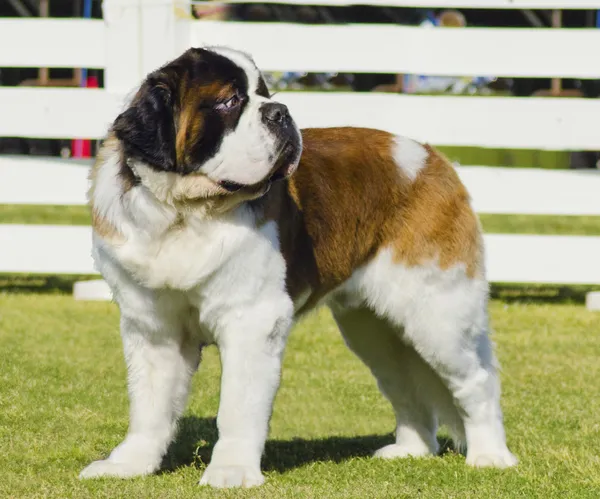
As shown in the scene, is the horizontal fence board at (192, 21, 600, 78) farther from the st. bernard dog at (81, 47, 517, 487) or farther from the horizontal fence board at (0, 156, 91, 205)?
the st. bernard dog at (81, 47, 517, 487)

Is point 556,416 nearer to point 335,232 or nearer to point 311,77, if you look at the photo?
point 335,232

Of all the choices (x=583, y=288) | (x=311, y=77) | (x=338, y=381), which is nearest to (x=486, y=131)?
(x=583, y=288)

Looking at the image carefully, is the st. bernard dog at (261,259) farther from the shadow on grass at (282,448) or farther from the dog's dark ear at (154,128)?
the shadow on grass at (282,448)

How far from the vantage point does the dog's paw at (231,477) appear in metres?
4.10

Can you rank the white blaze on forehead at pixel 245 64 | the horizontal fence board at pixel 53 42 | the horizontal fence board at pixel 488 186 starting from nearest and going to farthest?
the white blaze on forehead at pixel 245 64
the horizontal fence board at pixel 488 186
the horizontal fence board at pixel 53 42

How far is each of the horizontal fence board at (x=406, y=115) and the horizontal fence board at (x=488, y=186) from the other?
0.22m

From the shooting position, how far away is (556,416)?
5758 millimetres

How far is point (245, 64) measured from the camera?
4141 mm

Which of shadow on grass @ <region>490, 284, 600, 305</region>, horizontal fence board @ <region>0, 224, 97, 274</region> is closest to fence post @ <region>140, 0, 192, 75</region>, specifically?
horizontal fence board @ <region>0, 224, 97, 274</region>

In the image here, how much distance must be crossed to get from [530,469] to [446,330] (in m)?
0.61

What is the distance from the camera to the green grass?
434 cm

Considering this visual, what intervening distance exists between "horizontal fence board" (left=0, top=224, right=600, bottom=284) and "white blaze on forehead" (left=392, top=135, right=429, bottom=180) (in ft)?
13.2

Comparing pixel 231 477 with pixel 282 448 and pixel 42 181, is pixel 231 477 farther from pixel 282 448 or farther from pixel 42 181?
pixel 42 181

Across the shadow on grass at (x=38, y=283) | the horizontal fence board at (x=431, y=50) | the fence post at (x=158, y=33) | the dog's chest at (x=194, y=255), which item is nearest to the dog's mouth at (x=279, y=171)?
the dog's chest at (x=194, y=255)
